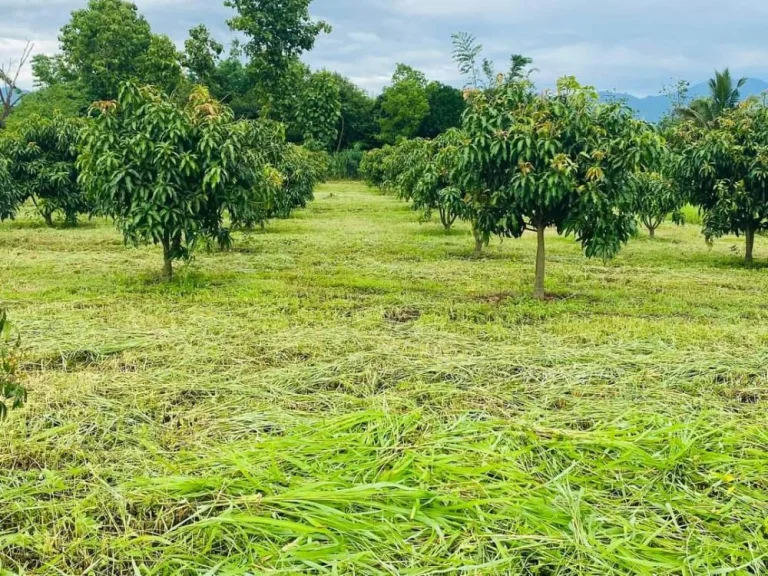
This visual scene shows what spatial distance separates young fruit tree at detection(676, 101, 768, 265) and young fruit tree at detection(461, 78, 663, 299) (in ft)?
11.7

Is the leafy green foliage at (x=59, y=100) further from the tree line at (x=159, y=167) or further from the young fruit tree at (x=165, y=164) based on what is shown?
the young fruit tree at (x=165, y=164)

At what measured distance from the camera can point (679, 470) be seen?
2865 millimetres

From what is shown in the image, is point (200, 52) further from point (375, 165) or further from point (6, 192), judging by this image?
point (6, 192)

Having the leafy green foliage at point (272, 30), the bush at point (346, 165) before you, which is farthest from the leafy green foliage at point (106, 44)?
the bush at point (346, 165)

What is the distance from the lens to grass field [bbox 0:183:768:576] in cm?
230

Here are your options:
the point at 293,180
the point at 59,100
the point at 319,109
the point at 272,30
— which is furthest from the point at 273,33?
the point at 293,180

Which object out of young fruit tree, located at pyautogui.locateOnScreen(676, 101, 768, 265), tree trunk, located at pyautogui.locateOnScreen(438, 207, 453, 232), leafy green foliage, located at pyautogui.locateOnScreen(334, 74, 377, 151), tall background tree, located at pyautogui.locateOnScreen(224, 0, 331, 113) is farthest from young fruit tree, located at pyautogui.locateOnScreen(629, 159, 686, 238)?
leafy green foliage, located at pyautogui.locateOnScreen(334, 74, 377, 151)

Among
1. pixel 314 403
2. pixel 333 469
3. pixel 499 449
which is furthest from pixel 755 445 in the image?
pixel 314 403

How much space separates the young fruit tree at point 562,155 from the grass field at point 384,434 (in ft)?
3.17

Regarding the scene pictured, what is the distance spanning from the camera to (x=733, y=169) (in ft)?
30.1

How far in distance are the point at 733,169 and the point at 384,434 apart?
325 inches

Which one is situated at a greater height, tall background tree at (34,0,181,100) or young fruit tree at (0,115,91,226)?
tall background tree at (34,0,181,100)

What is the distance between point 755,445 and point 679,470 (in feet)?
1.82

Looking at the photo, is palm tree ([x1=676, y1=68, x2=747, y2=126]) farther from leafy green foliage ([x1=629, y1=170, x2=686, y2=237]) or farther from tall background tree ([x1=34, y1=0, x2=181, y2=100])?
tall background tree ([x1=34, y1=0, x2=181, y2=100])
